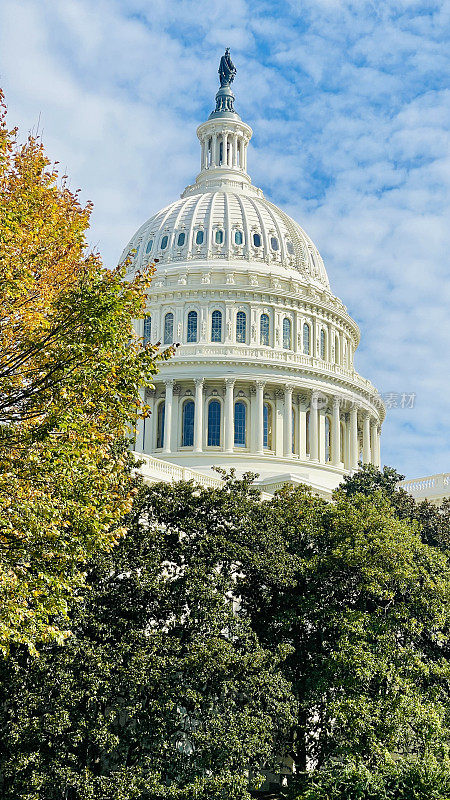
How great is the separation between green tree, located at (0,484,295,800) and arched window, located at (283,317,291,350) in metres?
50.6

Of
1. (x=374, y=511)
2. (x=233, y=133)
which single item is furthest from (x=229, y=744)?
(x=233, y=133)

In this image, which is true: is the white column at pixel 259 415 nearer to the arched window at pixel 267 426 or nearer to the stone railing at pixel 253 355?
the arched window at pixel 267 426

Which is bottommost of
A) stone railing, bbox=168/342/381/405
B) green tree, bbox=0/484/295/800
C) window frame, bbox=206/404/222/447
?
green tree, bbox=0/484/295/800

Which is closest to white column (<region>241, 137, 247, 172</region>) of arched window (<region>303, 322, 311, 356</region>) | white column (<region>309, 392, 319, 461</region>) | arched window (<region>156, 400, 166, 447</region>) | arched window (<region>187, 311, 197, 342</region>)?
arched window (<region>303, 322, 311, 356</region>)

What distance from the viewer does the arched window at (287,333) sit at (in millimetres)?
78562

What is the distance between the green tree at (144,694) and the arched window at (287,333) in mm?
50635

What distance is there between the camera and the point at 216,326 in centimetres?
7706

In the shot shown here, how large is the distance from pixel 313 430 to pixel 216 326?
12241mm

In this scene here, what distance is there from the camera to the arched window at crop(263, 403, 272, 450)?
243 ft

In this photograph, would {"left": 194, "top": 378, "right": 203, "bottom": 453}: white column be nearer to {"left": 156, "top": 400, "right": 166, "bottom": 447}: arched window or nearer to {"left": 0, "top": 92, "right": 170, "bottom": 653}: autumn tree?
{"left": 156, "top": 400, "right": 166, "bottom": 447}: arched window

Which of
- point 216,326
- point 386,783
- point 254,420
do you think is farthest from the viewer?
point 216,326

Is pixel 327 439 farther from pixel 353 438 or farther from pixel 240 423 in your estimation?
pixel 240 423

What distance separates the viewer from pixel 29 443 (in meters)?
19.0

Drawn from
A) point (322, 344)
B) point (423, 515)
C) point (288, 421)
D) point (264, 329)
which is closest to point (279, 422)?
point (288, 421)
